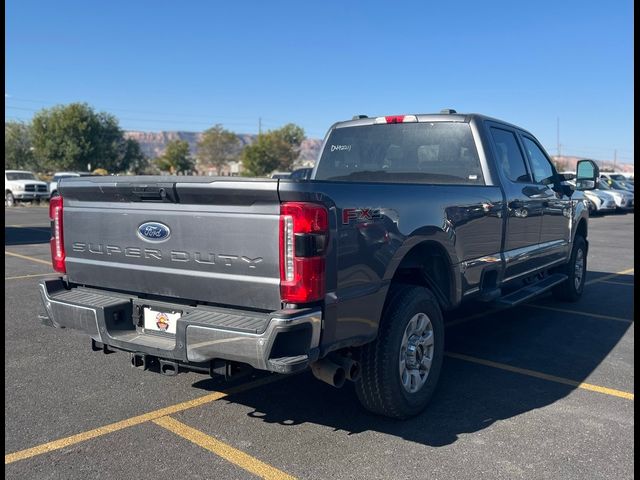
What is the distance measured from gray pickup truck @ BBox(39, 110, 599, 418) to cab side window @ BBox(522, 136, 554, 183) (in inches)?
57.5

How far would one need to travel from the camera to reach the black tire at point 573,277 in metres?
7.79

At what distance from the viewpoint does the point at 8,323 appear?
6.52 m

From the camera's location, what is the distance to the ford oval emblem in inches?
146

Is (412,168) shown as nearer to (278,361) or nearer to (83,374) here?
(278,361)

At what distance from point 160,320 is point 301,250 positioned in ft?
3.59

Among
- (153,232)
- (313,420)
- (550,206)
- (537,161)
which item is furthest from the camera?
(537,161)

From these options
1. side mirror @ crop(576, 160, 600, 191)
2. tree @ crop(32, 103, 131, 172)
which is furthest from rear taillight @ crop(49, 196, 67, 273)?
tree @ crop(32, 103, 131, 172)

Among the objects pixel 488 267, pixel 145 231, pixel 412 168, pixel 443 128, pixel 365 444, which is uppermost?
pixel 443 128

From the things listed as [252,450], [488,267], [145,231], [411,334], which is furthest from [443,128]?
[252,450]

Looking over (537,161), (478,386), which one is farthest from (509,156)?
(478,386)

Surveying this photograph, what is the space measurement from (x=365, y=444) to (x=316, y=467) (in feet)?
1.40

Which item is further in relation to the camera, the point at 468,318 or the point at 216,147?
the point at 216,147

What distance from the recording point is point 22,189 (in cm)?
3120

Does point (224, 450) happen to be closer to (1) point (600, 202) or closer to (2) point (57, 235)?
(2) point (57, 235)
